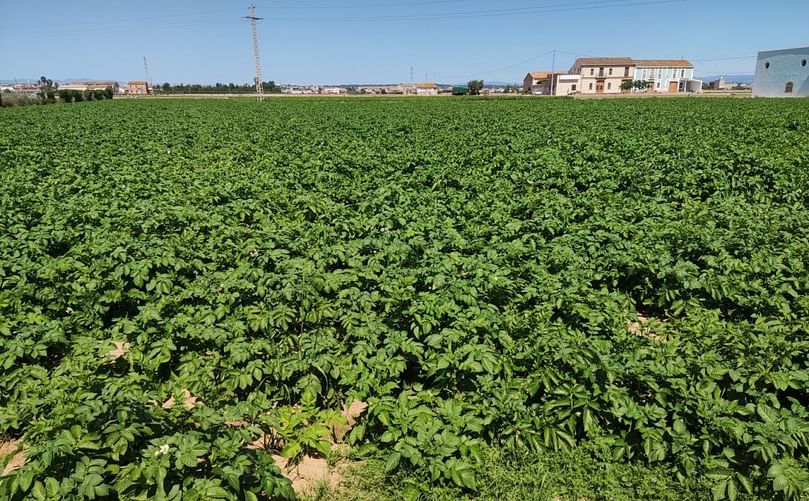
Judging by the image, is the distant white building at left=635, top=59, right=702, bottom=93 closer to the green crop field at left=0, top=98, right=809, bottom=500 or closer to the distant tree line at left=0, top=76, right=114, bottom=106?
the distant tree line at left=0, top=76, right=114, bottom=106

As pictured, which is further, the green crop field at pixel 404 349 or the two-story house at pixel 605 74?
the two-story house at pixel 605 74

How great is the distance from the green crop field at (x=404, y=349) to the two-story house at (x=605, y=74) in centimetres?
10071

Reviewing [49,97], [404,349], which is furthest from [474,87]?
[404,349]

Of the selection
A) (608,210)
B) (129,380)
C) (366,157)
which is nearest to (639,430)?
(129,380)

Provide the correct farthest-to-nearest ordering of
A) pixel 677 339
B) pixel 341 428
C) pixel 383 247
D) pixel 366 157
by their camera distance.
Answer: pixel 366 157 < pixel 383 247 < pixel 677 339 < pixel 341 428

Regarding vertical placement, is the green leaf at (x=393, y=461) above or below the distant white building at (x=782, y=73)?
below

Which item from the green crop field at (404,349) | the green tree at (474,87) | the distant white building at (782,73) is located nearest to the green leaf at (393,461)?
the green crop field at (404,349)

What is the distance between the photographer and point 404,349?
3.81m

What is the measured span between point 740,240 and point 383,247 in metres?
4.13

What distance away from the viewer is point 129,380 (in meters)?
3.50

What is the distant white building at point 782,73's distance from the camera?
63469mm

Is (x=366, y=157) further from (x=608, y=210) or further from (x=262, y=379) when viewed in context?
(x=262, y=379)

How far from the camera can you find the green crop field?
9.98 feet

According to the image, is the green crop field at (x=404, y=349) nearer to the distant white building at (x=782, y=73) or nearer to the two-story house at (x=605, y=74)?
the distant white building at (x=782, y=73)
